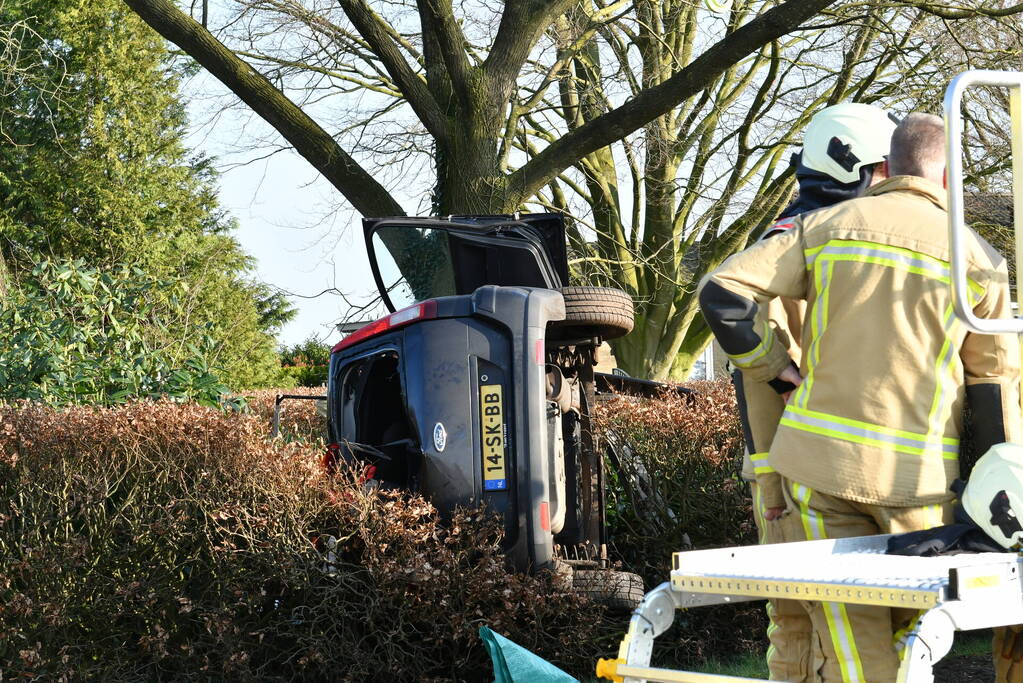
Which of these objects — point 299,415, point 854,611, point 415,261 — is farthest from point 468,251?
point 299,415

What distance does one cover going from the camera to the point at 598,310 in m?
5.38

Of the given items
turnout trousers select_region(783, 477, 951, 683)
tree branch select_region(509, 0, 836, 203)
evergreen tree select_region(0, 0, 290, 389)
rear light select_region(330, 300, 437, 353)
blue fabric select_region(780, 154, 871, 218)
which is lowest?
turnout trousers select_region(783, 477, 951, 683)

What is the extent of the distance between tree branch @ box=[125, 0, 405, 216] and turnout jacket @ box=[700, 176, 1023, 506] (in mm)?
7262

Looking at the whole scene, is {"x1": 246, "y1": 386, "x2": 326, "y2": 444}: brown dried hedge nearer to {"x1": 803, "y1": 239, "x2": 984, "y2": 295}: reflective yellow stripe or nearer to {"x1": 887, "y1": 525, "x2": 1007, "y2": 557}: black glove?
{"x1": 803, "y1": 239, "x2": 984, "y2": 295}: reflective yellow stripe

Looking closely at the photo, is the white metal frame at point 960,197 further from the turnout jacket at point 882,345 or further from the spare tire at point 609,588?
the spare tire at point 609,588

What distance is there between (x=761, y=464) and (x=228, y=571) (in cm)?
245

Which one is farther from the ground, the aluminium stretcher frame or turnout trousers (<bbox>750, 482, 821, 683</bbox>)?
the aluminium stretcher frame

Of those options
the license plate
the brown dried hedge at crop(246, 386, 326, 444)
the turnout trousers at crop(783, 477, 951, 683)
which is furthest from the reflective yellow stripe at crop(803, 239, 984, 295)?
the brown dried hedge at crop(246, 386, 326, 444)

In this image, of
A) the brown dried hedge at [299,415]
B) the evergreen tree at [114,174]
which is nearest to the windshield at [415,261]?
the brown dried hedge at [299,415]

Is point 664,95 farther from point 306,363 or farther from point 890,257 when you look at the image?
point 306,363

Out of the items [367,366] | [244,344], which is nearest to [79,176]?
[244,344]

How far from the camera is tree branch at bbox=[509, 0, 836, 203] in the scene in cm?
927

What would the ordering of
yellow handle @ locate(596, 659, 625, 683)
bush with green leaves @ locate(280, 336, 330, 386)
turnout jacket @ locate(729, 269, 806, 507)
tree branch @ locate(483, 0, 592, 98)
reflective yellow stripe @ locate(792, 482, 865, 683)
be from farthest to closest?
bush with green leaves @ locate(280, 336, 330, 386), tree branch @ locate(483, 0, 592, 98), turnout jacket @ locate(729, 269, 806, 507), reflective yellow stripe @ locate(792, 482, 865, 683), yellow handle @ locate(596, 659, 625, 683)

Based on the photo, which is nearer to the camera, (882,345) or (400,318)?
(882,345)
